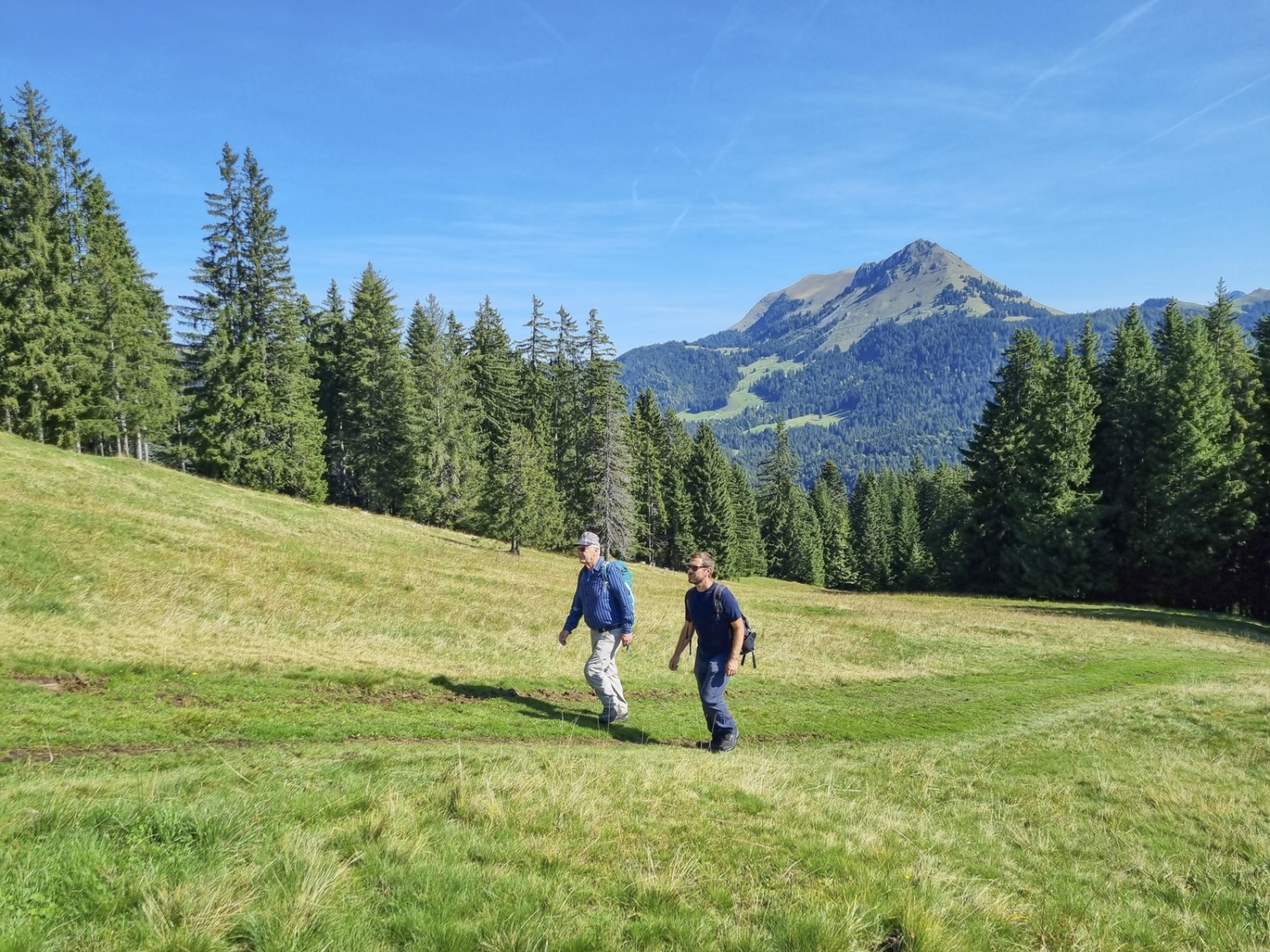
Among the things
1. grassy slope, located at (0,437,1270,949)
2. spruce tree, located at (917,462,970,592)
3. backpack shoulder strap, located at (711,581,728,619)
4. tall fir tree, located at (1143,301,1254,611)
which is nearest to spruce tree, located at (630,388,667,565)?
spruce tree, located at (917,462,970,592)

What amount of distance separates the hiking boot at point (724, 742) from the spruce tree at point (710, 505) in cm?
6552

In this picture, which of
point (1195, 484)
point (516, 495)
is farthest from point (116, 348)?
point (1195, 484)

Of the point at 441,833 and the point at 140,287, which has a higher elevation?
the point at 140,287

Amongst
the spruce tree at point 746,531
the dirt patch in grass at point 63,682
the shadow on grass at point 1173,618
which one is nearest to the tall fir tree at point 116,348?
the dirt patch in grass at point 63,682

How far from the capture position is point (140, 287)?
51.0 metres

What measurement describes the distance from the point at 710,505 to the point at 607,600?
66989mm

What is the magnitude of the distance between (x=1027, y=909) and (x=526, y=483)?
1649 inches

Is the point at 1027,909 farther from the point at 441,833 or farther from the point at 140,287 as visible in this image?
the point at 140,287

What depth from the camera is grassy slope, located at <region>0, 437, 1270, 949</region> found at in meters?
4.05

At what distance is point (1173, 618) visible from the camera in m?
37.6

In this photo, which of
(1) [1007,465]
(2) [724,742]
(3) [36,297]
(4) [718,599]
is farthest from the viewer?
(1) [1007,465]

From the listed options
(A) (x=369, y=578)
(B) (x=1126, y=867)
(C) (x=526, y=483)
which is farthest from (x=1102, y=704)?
(C) (x=526, y=483)

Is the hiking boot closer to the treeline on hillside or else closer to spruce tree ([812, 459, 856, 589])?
the treeline on hillside

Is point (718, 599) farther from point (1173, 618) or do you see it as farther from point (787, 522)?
point (787, 522)
